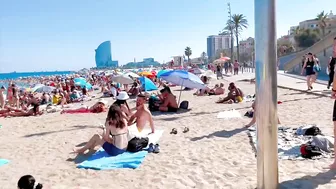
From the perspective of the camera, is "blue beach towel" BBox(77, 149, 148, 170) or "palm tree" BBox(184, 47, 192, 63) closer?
"blue beach towel" BBox(77, 149, 148, 170)

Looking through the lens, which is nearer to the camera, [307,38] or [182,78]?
[182,78]

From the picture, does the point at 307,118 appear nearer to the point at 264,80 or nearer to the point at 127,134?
the point at 127,134

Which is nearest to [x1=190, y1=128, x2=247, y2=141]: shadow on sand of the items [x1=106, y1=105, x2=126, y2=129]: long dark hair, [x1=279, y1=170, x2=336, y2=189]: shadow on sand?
[x1=106, y1=105, x2=126, y2=129]: long dark hair

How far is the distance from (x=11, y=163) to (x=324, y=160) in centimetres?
483

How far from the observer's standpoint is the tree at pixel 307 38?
161ft

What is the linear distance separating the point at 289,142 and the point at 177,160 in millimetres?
1958

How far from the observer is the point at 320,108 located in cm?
857

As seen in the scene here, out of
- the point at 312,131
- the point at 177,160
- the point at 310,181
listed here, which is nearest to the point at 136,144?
the point at 177,160

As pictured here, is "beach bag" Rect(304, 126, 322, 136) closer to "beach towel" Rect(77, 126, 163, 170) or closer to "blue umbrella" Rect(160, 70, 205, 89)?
"beach towel" Rect(77, 126, 163, 170)

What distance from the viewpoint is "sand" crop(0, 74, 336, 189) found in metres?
3.96

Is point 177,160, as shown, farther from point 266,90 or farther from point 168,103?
point 168,103

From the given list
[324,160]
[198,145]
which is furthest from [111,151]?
[324,160]

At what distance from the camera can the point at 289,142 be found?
5.33 m

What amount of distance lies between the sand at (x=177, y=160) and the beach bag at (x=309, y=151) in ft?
0.66
